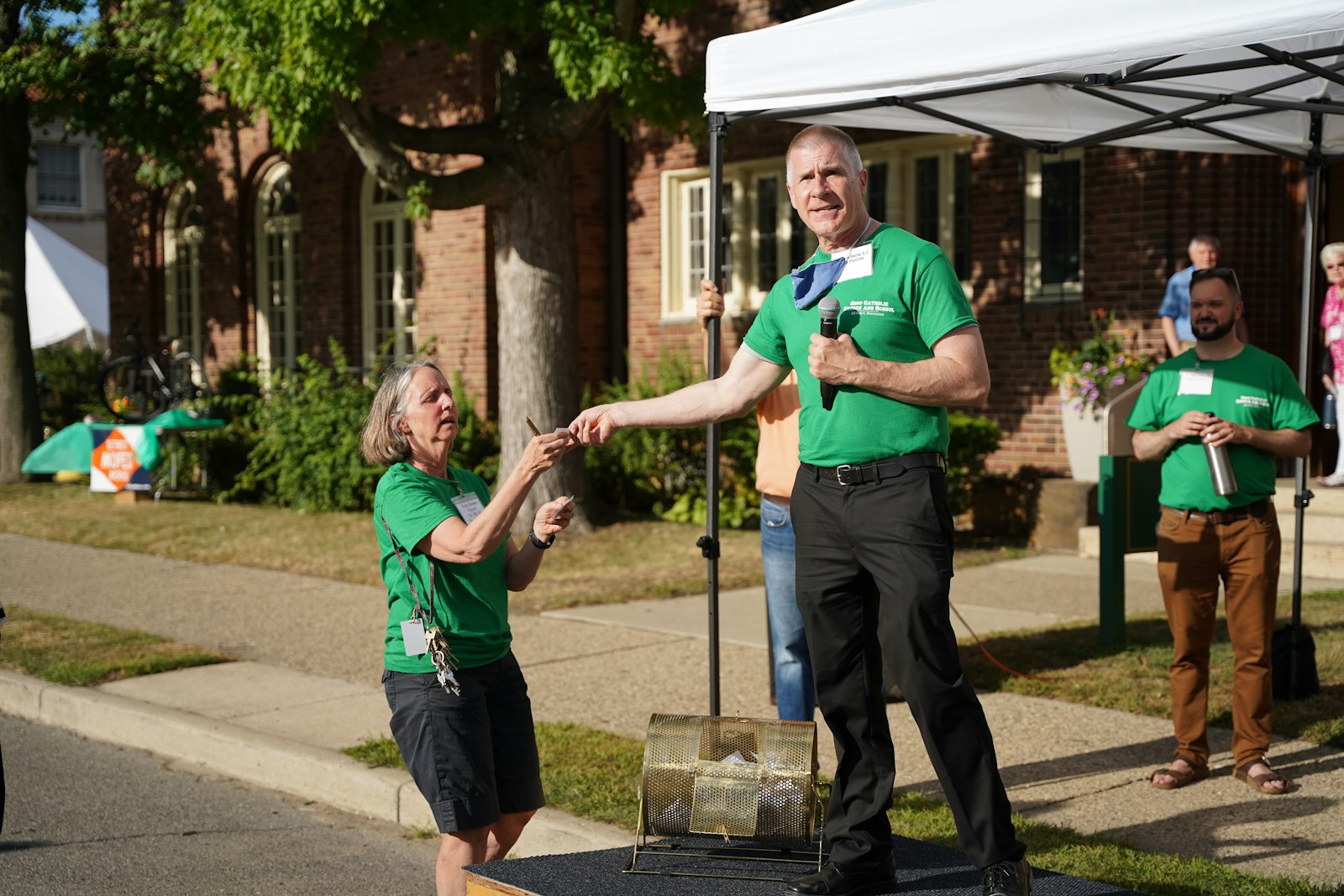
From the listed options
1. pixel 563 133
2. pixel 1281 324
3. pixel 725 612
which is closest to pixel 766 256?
pixel 563 133

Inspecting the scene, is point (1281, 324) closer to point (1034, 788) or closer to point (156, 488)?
point (1034, 788)

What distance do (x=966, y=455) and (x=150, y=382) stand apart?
536 inches

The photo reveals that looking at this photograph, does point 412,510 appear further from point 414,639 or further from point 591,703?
point 591,703

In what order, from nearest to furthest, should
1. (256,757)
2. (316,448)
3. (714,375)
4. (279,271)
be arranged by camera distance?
(714,375) < (256,757) < (316,448) < (279,271)

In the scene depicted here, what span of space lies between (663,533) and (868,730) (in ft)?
29.9

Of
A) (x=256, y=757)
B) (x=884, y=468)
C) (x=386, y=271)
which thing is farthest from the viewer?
(x=386, y=271)

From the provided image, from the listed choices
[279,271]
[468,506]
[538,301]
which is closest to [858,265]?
[468,506]

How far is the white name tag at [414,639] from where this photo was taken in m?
3.86

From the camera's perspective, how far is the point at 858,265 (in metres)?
3.88

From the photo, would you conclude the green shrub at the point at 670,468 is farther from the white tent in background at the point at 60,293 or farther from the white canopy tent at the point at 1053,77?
the white tent in background at the point at 60,293

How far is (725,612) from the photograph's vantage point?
9.53 m

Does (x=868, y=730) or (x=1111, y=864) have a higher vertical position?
(x=868, y=730)

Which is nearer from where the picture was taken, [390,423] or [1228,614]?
[390,423]

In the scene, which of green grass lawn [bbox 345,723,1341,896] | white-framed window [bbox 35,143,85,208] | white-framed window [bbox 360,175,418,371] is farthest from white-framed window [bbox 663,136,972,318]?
white-framed window [bbox 35,143,85,208]
